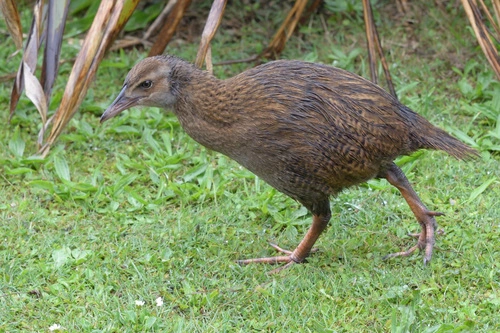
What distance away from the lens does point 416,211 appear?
4465 mm

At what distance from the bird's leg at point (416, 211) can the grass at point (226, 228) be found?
0.25ft

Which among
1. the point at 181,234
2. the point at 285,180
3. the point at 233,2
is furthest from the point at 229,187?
the point at 233,2

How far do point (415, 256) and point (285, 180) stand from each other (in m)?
0.86

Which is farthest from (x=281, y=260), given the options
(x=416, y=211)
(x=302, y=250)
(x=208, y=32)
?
(x=208, y=32)

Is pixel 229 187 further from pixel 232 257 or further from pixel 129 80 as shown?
pixel 129 80

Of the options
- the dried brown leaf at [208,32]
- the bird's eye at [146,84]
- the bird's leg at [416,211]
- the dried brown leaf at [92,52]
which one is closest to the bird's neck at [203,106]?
the bird's eye at [146,84]

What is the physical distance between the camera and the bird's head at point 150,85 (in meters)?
4.25

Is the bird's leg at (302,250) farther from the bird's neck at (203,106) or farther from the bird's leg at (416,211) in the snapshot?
the bird's neck at (203,106)

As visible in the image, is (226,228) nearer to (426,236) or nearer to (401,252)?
(401,252)

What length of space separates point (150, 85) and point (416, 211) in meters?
1.59

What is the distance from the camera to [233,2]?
704cm

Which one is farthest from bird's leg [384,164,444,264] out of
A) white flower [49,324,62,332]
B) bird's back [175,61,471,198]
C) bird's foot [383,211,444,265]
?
white flower [49,324,62,332]

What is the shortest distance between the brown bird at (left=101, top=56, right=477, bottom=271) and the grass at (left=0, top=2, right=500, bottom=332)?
1.14ft

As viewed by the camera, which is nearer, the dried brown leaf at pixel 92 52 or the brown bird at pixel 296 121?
the brown bird at pixel 296 121
